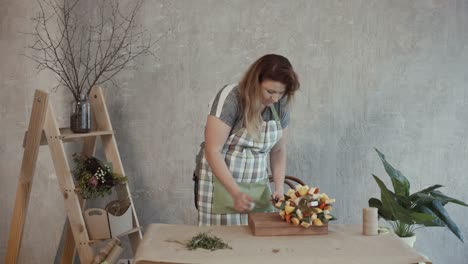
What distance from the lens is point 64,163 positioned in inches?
139

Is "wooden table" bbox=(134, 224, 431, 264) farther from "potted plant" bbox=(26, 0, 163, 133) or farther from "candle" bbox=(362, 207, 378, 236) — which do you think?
"potted plant" bbox=(26, 0, 163, 133)

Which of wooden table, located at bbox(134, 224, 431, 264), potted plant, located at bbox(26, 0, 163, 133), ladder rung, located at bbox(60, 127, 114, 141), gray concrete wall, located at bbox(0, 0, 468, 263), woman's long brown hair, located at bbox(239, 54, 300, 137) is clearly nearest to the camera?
wooden table, located at bbox(134, 224, 431, 264)

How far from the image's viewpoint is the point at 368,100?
425cm

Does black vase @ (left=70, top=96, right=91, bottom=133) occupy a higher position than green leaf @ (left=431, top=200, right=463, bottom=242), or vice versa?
black vase @ (left=70, top=96, right=91, bottom=133)

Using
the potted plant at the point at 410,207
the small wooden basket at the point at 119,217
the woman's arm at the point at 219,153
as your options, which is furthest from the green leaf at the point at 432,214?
the small wooden basket at the point at 119,217

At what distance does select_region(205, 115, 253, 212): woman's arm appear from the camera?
3.08m

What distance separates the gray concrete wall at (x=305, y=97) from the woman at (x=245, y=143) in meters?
0.90

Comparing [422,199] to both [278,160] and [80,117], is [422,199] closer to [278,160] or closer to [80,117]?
[278,160]

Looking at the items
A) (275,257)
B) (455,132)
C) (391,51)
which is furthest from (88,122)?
(455,132)

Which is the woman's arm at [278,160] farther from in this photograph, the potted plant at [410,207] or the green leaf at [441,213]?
the green leaf at [441,213]

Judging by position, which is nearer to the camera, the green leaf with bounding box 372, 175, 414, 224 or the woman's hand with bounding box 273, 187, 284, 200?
the woman's hand with bounding box 273, 187, 284, 200

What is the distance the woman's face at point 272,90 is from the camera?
3014mm

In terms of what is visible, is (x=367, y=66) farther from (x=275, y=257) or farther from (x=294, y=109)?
(x=275, y=257)

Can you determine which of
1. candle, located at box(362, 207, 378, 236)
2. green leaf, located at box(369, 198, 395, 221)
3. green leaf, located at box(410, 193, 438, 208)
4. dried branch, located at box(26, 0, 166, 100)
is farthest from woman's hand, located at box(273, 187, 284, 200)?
dried branch, located at box(26, 0, 166, 100)
